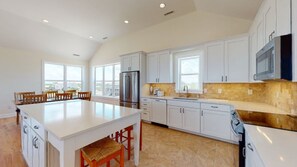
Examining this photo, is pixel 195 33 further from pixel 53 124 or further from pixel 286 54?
pixel 53 124

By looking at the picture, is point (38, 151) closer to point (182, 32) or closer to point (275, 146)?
point (275, 146)

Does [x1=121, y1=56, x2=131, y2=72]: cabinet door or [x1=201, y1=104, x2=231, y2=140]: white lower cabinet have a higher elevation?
[x1=121, y1=56, x2=131, y2=72]: cabinet door

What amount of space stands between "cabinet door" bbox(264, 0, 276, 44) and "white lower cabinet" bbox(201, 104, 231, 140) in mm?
1650

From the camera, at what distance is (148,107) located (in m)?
4.22

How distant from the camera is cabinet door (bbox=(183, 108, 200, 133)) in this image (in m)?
3.25

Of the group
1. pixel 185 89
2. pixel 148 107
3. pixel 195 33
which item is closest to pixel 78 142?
pixel 148 107

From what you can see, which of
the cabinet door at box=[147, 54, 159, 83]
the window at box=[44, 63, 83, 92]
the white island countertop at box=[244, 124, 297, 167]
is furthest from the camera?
the window at box=[44, 63, 83, 92]

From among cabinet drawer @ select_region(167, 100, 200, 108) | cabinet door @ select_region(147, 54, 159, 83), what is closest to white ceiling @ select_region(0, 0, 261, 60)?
cabinet door @ select_region(147, 54, 159, 83)

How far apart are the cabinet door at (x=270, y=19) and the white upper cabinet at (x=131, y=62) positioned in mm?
3214

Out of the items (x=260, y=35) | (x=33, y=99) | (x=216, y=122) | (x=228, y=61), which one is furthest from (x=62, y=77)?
(x=260, y=35)

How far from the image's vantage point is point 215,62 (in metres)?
3.22

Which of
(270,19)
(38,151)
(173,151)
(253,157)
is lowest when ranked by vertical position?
(173,151)

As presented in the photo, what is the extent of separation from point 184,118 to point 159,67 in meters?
1.75

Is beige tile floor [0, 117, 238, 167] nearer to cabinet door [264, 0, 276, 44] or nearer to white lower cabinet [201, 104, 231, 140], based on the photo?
white lower cabinet [201, 104, 231, 140]
